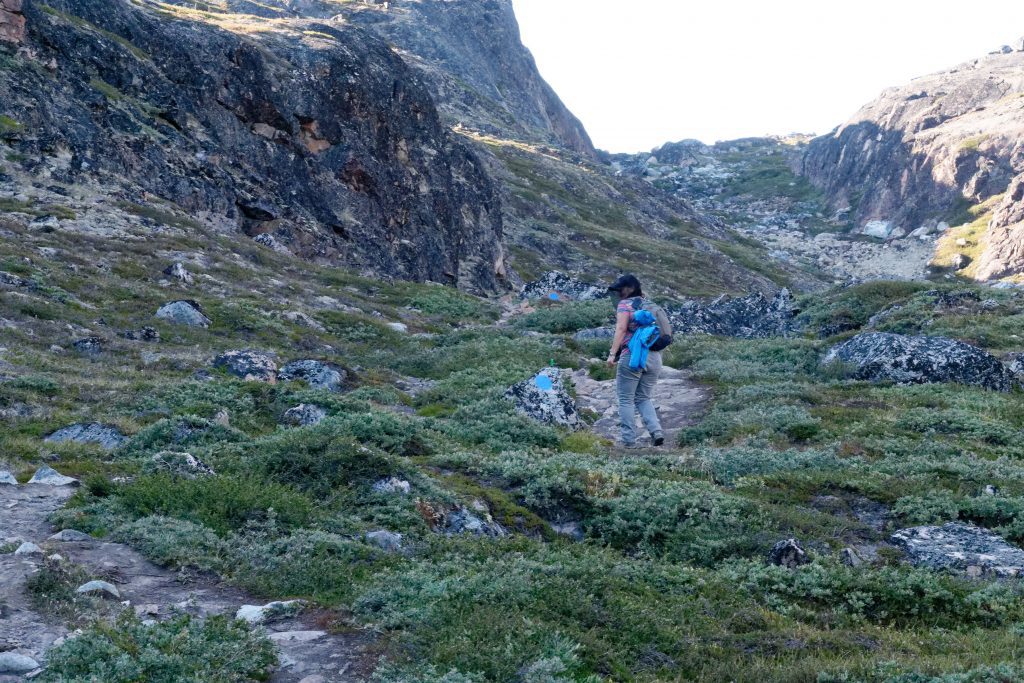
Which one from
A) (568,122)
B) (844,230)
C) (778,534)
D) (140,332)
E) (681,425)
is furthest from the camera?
(568,122)

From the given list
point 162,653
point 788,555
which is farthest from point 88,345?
point 788,555

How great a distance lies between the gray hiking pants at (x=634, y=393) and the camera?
Result: 13805 mm

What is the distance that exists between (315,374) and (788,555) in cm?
1153

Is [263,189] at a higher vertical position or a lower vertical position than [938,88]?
lower

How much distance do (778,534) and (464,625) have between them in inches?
166

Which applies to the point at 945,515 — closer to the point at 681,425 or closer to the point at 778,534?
the point at 778,534

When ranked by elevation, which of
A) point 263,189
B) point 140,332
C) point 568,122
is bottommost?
point 140,332

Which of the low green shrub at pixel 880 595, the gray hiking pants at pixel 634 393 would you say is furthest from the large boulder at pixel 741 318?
the low green shrub at pixel 880 595

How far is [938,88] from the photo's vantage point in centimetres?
12194

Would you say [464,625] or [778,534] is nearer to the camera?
[464,625]

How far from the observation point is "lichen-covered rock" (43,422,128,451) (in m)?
10.3

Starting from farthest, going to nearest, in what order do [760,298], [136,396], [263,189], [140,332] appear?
[263,189], [760,298], [140,332], [136,396]

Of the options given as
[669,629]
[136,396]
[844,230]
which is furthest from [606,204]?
[669,629]

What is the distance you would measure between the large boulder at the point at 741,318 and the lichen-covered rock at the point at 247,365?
56.0 ft
